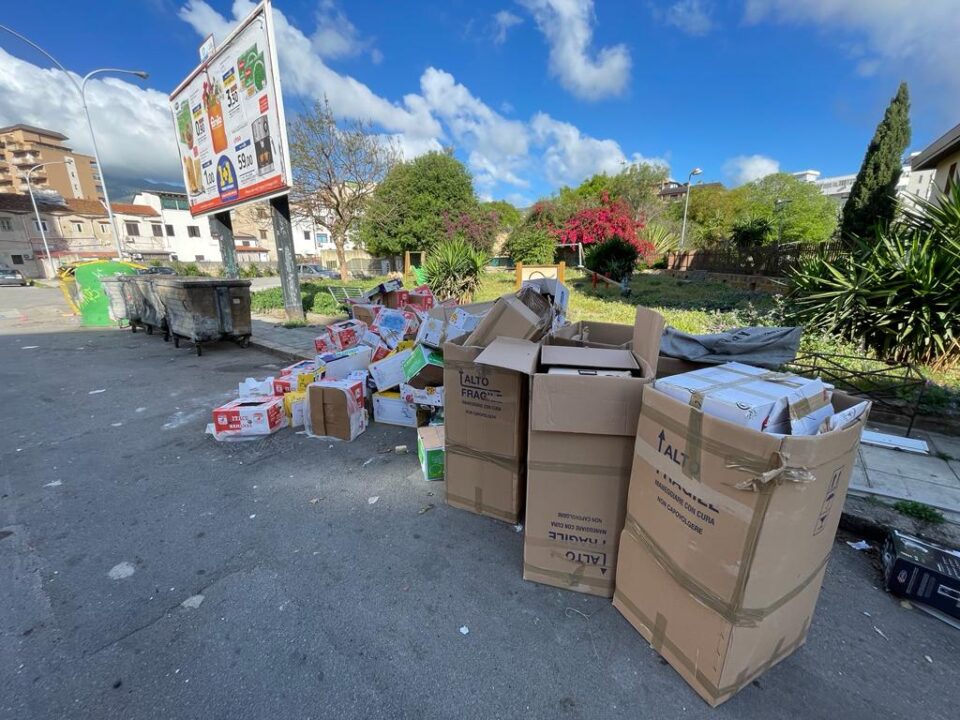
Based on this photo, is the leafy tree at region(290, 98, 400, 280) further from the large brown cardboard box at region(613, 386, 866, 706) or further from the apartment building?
the apartment building

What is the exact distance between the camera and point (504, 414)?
85.4 inches

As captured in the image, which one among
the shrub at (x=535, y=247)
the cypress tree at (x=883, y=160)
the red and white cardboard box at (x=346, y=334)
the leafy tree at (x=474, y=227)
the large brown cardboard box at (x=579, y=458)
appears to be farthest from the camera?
the shrub at (x=535, y=247)

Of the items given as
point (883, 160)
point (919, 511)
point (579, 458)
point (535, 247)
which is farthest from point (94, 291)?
point (883, 160)

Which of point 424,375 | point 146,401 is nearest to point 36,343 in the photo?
point 146,401

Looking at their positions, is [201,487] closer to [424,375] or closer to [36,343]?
[424,375]

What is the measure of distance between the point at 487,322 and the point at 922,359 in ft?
16.0

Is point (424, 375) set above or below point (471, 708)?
above

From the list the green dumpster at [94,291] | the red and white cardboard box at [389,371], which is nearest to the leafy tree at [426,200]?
the green dumpster at [94,291]

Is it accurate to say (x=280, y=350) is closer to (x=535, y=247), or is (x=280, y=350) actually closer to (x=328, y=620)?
(x=328, y=620)

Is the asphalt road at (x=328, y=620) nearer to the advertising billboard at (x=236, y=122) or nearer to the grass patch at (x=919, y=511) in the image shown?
the grass patch at (x=919, y=511)

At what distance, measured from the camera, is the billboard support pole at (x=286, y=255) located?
7.72 m

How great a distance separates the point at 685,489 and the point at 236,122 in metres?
9.37

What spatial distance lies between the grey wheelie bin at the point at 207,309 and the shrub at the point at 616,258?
36.9 ft

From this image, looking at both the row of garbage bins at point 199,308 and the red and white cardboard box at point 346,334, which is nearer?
the red and white cardboard box at point 346,334
